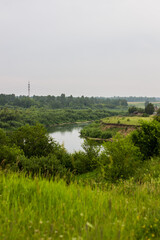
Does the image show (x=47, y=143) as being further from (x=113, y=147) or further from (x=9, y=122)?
(x=9, y=122)

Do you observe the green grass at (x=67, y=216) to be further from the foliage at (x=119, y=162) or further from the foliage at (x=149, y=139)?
the foliage at (x=149, y=139)

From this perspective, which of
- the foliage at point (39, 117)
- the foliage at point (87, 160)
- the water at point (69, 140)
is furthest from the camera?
the foliage at point (39, 117)

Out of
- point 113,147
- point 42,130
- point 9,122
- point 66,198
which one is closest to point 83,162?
point 42,130

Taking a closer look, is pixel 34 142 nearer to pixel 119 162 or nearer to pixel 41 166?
pixel 41 166

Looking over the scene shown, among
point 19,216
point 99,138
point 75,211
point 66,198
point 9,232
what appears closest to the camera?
point 9,232

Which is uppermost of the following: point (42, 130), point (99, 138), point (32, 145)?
point (42, 130)

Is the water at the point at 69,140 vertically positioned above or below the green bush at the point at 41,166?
below

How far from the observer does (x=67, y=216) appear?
4.02 meters

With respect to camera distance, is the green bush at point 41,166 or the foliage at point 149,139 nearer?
the green bush at point 41,166

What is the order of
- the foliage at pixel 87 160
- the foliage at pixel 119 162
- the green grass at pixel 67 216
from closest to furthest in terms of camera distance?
1. the green grass at pixel 67 216
2. the foliage at pixel 119 162
3. the foliage at pixel 87 160

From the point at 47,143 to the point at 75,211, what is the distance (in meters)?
30.4

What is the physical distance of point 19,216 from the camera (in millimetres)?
3854

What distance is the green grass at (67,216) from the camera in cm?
338

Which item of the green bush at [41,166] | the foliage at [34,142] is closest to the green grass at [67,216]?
the green bush at [41,166]
